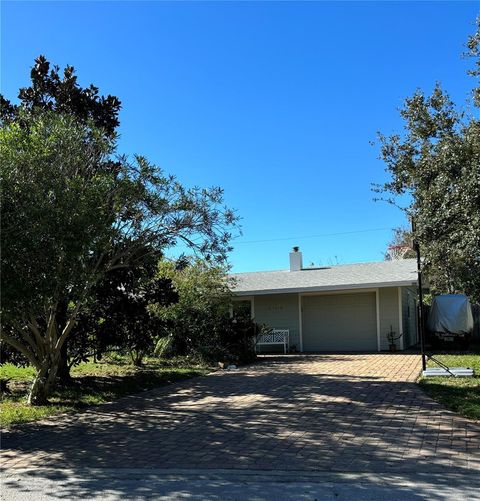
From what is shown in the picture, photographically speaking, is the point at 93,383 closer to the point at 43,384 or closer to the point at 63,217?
the point at 43,384

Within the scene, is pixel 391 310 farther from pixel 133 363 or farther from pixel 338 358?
pixel 133 363

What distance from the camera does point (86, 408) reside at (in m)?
9.48

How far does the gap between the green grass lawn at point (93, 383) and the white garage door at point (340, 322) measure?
6.64 m

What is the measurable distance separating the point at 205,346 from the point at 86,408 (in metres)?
7.06

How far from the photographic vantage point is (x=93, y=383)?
1228 centimetres

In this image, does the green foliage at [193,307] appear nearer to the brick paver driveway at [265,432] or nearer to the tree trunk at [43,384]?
the brick paver driveway at [265,432]

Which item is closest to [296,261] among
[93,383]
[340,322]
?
[340,322]

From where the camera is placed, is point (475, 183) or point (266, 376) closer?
point (475, 183)

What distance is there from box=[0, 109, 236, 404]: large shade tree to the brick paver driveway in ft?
6.25

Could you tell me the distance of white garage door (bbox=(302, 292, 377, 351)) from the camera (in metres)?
20.6

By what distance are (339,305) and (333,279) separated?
40.9 inches

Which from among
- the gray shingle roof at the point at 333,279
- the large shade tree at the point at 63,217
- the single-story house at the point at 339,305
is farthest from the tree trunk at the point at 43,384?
the gray shingle roof at the point at 333,279

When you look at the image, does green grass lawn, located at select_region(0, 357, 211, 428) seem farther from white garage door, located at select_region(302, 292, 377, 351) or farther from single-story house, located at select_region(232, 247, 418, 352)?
white garage door, located at select_region(302, 292, 377, 351)

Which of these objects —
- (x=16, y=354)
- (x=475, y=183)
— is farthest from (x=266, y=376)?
(x=475, y=183)
